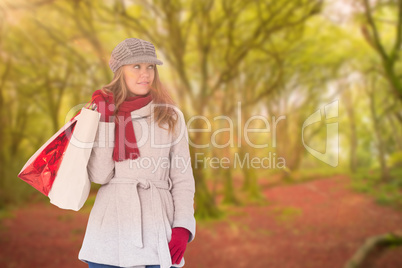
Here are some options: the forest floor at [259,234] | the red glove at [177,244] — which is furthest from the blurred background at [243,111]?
the red glove at [177,244]

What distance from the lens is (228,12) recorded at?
6879mm

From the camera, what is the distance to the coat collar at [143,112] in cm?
152

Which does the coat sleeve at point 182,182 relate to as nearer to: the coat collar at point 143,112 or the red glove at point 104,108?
the coat collar at point 143,112

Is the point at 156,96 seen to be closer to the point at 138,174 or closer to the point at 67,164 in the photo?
the point at 138,174

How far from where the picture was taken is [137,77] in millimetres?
1549

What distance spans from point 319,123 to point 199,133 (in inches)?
263

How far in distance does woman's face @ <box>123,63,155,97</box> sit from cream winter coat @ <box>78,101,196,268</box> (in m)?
0.09

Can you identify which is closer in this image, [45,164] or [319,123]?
[45,164]

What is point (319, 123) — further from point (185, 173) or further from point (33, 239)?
point (185, 173)

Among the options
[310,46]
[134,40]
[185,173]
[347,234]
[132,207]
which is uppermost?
[310,46]

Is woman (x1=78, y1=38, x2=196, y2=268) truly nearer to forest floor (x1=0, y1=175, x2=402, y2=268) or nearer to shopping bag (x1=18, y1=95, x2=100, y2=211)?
shopping bag (x1=18, y1=95, x2=100, y2=211)

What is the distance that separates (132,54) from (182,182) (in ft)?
1.96

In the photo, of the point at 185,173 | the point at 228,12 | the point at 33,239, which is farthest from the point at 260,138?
the point at 185,173

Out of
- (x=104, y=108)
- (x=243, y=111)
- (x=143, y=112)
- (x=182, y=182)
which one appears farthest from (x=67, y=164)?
(x=243, y=111)
